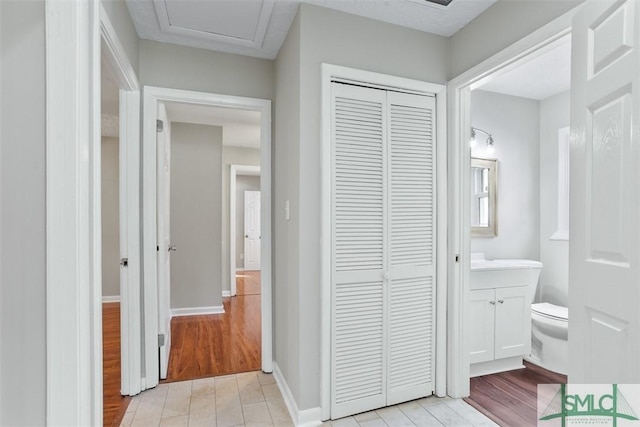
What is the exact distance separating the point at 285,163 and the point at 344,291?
0.93 meters

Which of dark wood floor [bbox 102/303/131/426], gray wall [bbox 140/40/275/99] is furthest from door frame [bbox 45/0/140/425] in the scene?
gray wall [bbox 140/40/275/99]

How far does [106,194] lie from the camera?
505cm

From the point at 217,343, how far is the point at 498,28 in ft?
10.8

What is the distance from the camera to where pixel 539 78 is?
285 centimetres

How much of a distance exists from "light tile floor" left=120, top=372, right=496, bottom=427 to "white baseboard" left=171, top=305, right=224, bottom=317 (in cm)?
183

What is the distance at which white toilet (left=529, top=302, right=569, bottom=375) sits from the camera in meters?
2.57

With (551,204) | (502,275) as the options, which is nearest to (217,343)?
(502,275)

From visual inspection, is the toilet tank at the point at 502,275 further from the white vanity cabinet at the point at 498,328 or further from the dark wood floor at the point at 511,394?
the dark wood floor at the point at 511,394

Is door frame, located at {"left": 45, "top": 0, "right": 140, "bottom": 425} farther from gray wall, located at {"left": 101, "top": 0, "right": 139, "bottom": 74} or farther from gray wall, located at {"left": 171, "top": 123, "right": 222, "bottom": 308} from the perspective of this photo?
gray wall, located at {"left": 171, "top": 123, "right": 222, "bottom": 308}

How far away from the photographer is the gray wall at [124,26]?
1.63m

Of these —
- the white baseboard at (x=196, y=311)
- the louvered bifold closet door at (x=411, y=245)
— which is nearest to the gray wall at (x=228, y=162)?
the white baseboard at (x=196, y=311)

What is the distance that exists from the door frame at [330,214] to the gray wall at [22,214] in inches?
49.8

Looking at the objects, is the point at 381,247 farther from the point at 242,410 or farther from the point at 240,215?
the point at 240,215

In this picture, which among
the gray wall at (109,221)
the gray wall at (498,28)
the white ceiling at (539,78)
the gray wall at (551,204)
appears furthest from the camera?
the gray wall at (109,221)
